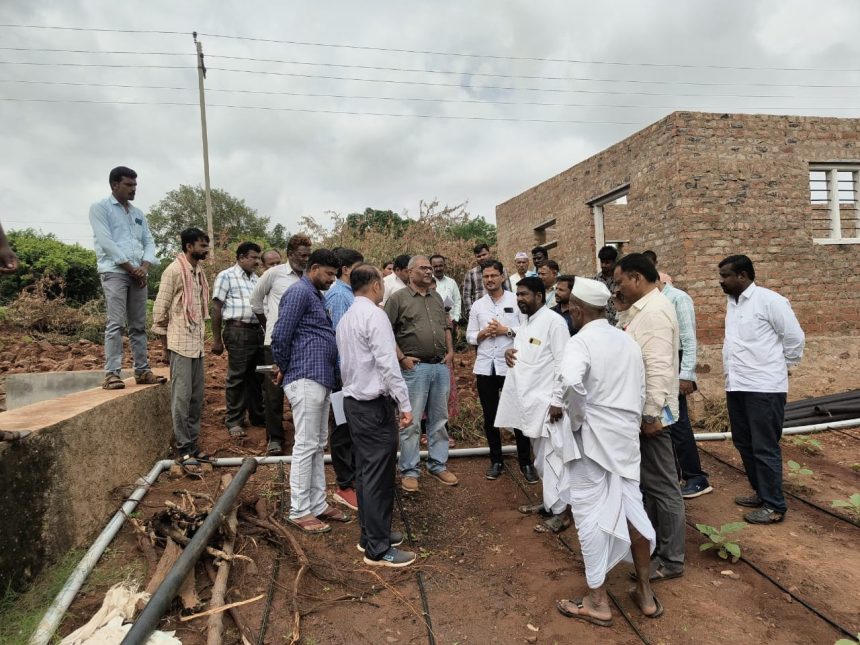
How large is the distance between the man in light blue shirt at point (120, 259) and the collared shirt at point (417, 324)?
215 centimetres

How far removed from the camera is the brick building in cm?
798

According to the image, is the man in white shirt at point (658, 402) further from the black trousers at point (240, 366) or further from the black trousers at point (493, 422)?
the black trousers at point (240, 366)

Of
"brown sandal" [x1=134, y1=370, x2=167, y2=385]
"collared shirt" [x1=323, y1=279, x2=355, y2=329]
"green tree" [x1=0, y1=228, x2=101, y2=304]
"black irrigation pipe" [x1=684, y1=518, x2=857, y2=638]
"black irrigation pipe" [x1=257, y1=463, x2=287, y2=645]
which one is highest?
"green tree" [x1=0, y1=228, x2=101, y2=304]

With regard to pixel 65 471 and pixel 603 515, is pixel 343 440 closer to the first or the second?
pixel 65 471

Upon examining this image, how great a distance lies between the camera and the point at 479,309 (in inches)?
207

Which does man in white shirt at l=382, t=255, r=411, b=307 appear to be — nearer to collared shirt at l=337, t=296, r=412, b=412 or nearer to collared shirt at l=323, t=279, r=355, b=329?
collared shirt at l=323, t=279, r=355, b=329

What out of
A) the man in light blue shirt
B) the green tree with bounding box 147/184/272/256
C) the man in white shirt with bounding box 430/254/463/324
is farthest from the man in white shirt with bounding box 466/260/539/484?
the green tree with bounding box 147/184/272/256

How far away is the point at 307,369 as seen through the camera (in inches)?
152

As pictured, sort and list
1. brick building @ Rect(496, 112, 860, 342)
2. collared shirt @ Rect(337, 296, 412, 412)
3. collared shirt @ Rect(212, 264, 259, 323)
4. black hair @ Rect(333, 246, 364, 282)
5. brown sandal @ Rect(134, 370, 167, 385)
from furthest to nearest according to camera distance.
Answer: brick building @ Rect(496, 112, 860, 342), collared shirt @ Rect(212, 264, 259, 323), brown sandal @ Rect(134, 370, 167, 385), black hair @ Rect(333, 246, 364, 282), collared shirt @ Rect(337, 296, 412, 412)

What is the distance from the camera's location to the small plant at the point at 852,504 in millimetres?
4062

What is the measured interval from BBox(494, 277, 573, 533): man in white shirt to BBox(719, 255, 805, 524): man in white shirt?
1368 millimetres

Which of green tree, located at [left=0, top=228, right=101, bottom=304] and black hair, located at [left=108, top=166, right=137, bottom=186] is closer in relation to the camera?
black hair, located at [left=108, top=166, right=137, bottom=186]

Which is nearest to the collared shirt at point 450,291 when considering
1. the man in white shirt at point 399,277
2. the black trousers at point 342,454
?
the man in white shirt at point 399,277

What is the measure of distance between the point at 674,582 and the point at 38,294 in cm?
1256
